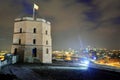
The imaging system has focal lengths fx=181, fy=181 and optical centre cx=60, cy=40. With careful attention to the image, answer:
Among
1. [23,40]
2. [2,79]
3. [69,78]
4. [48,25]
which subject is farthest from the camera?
[48,25]

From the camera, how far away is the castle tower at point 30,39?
109 feet

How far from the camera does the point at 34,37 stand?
33875 millimetres

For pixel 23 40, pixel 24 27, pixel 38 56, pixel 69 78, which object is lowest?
pixel 69 78

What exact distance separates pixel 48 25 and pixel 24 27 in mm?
5166

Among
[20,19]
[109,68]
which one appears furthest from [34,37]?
[109,68]

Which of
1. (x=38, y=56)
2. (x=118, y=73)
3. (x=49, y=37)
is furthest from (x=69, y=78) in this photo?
(x=49, y=37)

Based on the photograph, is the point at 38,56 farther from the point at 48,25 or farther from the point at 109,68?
the point at 109,68

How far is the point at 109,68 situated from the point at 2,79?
509 inches

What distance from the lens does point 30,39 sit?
33.5m

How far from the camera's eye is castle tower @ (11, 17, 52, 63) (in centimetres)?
3319

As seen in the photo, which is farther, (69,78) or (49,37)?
(49,37)

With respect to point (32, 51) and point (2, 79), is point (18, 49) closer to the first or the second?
point (32, 51)

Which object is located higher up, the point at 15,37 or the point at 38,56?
the point at 15,37

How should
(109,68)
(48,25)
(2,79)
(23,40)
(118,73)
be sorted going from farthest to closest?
(48,25) → (23,40) → (109,68) → (118,73) → (2,79)
